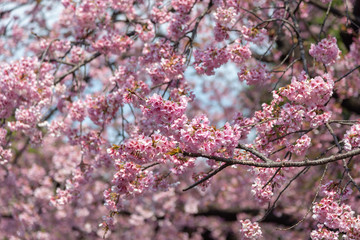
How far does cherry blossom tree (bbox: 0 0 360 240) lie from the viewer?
2936mm

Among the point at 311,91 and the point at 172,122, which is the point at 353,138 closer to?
the point at 311,91

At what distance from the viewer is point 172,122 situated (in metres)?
2.88

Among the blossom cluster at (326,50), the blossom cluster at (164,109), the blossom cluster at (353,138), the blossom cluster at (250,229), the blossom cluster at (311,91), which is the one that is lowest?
the blossom cluster at (250,229)

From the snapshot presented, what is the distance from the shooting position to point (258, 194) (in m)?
3.47

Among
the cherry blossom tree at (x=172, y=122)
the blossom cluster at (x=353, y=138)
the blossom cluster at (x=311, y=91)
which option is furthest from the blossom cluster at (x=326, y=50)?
the blossom cluster at (x=353, y=138)

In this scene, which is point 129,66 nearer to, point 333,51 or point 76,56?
point 76,56

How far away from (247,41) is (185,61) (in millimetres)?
758

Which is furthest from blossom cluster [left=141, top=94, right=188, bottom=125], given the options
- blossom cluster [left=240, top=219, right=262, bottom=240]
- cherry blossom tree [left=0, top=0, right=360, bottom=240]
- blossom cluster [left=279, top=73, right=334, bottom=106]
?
blossom cluster [left=240, top=219, right=262, bottom=240]

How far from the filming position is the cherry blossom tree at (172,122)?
294 centimetres

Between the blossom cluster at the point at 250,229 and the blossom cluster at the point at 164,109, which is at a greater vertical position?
the blossom cluster at the point at 164,109

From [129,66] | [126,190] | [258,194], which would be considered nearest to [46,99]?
[129,66]

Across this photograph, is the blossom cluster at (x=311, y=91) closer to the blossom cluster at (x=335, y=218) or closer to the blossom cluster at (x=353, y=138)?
the blossom cluster at (x=353, y=138)

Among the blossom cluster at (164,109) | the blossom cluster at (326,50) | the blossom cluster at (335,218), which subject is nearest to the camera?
the blossom cluster at (164,109)

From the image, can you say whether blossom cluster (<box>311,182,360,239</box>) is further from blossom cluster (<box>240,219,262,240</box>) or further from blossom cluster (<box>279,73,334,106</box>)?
blossom cluster (<box>279,73,334,106</box>)
